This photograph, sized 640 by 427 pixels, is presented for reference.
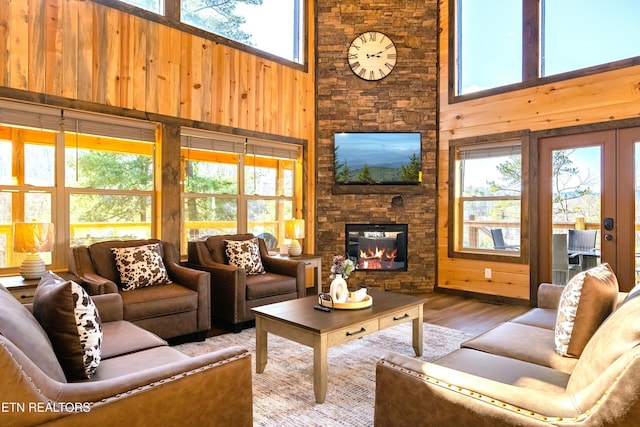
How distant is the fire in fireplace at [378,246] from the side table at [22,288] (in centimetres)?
374

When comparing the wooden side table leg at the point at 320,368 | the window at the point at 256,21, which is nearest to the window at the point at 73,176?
the window at the point at 256,21

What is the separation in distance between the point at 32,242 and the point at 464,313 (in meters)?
4.31

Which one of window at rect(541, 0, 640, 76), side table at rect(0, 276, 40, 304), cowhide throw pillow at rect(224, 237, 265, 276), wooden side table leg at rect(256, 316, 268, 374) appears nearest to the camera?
wooden side table leg at rect(256, 316, 268, 374)

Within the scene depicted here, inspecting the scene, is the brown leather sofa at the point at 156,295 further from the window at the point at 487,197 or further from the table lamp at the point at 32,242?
the window at the point at 487,197

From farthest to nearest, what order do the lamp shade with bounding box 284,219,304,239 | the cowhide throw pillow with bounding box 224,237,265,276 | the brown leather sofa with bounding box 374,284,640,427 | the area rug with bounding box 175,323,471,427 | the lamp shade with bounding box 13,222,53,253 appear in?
the lamp shade with bounding box 284,219,304,239, the cowhide throw pillow with bounding box 224,237,265,276, the lamp shade with bounding box 13,222,53,253, the area rug with bounding box 175,323,471,427, the brown leather sofa with bounding box 374,284,640,427

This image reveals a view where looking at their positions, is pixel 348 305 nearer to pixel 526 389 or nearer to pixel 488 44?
pixel 526 389

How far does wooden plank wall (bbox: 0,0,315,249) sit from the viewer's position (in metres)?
3.50

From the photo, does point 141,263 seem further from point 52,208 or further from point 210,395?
point 210,395

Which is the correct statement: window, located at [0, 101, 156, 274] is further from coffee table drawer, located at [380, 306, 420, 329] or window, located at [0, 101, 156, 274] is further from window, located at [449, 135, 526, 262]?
window, located at [449, 135, 526, 262]

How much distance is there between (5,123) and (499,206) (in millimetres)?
5484

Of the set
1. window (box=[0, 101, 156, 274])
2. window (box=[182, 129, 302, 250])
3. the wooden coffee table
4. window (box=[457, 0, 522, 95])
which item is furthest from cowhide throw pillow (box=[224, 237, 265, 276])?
window (box=[457, 0, 522, 95])

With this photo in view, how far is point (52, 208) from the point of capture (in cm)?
369

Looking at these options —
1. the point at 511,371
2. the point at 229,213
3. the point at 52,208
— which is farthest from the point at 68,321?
the point at 229,213

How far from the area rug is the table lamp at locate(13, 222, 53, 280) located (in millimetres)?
1341
